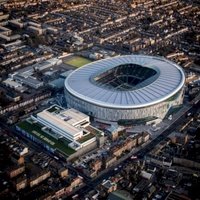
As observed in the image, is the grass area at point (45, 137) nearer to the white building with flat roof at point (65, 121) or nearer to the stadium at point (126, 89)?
the white building with flat roof at point (65, 121)


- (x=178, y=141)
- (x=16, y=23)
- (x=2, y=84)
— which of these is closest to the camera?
(x=178, y=141)

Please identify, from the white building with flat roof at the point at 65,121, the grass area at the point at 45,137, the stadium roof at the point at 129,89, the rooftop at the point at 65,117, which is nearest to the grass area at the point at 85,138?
the white building with flat roof at the point at 65,121

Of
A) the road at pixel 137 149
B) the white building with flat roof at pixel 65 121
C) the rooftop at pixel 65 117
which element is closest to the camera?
the road at pixel 137 149

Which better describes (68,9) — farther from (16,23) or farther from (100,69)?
(100,69)

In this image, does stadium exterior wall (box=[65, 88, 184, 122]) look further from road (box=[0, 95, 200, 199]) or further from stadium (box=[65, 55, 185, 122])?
road (box=[0, 95, 200, 199])

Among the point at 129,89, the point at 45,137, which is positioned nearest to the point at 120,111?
the point at 129,89

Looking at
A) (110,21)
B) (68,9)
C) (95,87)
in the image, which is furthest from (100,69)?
(68,9)
